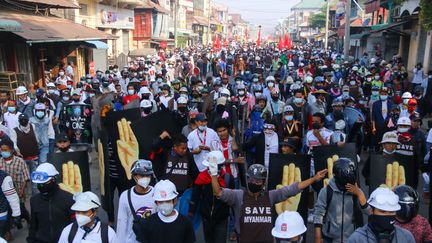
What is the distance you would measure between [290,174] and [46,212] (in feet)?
9.18

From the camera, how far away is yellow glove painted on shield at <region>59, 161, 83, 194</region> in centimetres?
582

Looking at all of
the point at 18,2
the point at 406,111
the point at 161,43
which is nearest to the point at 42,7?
the point at 18,2

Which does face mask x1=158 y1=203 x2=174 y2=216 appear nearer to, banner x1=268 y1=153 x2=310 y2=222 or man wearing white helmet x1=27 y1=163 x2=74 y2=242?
Answer: man wearing white helmet x1=27 y1=163 x2=74 y2=242

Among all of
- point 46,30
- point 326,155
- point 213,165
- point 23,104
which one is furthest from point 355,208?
point 46,30

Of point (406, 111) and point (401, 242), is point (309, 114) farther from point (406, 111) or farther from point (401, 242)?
point (401, 242)

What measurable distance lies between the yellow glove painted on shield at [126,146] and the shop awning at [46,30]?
9805 millimetres

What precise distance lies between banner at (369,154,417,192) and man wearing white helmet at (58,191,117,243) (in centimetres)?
341

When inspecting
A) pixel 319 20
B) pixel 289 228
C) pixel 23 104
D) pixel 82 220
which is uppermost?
pixel 319 20

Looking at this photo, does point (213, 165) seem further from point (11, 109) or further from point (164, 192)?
point (11, 109)

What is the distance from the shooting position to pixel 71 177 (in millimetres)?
5840

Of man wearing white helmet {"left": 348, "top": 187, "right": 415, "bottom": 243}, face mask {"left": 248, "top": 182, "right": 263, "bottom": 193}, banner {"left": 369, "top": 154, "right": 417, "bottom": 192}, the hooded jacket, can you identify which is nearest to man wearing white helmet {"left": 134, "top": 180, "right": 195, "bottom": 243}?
face mask {"left": 248, "top": 182, "right": 263, "bottom": 193}

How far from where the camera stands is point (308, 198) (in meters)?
5.52

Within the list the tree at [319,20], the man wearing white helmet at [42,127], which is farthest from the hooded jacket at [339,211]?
the tree at [319,20]

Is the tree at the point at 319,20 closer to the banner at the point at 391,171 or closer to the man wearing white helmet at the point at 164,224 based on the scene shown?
the banner at the point at 391,171
